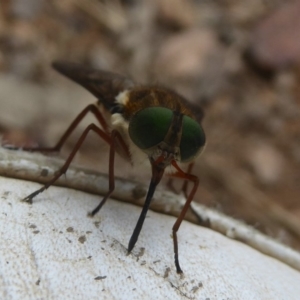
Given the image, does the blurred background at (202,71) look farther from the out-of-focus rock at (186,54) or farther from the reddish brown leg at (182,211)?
the reddish brown leg at (182,211)

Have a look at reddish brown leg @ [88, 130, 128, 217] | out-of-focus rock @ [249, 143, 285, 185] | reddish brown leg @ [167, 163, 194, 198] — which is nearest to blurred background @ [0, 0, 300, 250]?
out-of-focus rock @ [249, 143, 285, 185]

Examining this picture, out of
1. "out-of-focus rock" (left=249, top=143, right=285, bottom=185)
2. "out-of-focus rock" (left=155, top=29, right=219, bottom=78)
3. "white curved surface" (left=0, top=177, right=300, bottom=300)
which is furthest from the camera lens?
"out-of-focus rock" (left=155, top=29, right=219, bottom=78)

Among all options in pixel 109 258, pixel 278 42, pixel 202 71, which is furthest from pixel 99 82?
pixel 278 42

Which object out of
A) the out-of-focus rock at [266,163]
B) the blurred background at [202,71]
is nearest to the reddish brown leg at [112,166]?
the blurred background at [202,71]

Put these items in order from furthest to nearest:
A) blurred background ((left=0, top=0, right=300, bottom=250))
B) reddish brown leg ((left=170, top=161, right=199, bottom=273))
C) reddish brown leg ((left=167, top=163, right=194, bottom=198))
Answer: blurred background ((left=0, top=0, right=300, bottom=250))
reddish brown leg ((left=167, top=163, right=194, bottom=198))
reddish brown leg ((left=170, top=161, right=199, bottom=273))

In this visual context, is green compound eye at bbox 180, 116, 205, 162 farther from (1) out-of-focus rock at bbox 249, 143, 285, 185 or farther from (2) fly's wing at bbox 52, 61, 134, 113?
(1) out-of-focus rock at bbox 249, 143, 285, 185

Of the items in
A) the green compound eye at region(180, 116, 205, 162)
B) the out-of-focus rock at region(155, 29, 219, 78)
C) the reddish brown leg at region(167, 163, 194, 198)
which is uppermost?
the green compound eye at region(180, 116, 205, 162)

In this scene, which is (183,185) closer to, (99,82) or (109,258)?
(99,82)
